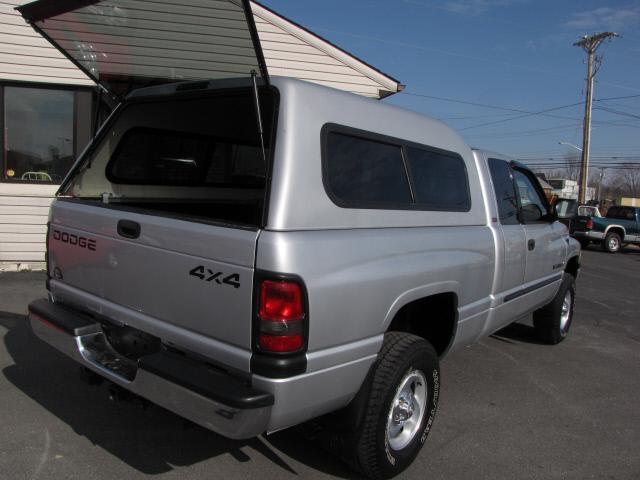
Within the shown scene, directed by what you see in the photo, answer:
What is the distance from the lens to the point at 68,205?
319 centimetres

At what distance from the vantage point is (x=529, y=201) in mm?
4848

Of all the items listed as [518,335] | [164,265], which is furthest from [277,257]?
[518,335]

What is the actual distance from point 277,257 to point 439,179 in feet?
5.56

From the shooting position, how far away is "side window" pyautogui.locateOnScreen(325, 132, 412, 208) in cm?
264

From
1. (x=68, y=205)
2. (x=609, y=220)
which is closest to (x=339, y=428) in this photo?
(x=68, y=205)

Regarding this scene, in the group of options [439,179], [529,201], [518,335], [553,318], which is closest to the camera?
[439,179]

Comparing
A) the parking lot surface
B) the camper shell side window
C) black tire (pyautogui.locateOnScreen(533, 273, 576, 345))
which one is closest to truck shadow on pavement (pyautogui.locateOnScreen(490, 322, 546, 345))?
black tire (pyautogui.locateOnScreen(533, 273, 576, 345))

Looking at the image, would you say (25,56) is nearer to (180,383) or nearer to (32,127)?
(32,127)

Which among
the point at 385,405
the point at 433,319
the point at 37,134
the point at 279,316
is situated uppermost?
the point at 37,134

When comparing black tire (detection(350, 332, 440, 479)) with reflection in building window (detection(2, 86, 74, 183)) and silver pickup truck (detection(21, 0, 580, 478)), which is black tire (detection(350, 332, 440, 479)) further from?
reflection in building window (detection(2, 86, 74, 183))

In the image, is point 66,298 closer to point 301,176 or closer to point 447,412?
point 301,176

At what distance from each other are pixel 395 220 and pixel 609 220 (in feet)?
66.4

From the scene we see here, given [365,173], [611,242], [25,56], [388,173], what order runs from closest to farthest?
[365,173] → [388,173] → [25,56] → [611,242]

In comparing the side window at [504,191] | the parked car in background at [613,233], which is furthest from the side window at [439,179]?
the parked car in background at [613,233]
